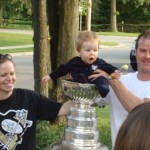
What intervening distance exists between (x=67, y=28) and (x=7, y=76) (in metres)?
3.51

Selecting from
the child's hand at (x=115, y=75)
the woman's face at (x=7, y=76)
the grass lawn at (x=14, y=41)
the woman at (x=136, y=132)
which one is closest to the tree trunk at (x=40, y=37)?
the woman's face at (x=7, y=76)

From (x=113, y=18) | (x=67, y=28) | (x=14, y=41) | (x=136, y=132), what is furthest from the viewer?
(x=113, y=18)

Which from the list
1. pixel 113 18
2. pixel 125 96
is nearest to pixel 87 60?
pixel 125 96

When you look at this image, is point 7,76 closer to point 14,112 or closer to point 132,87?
point 14,112

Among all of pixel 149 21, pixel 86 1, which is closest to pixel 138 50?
pixel 86 1

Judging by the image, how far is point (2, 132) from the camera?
2.83 metres

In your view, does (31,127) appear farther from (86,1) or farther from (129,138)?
(86,1)

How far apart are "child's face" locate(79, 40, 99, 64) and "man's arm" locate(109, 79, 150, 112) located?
19 cm

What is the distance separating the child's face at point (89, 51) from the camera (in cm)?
285

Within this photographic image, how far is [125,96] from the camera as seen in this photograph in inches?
108

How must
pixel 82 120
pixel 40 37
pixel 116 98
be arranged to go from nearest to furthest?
pixel 82 120 → pixel 116 98 → pixel 40 37

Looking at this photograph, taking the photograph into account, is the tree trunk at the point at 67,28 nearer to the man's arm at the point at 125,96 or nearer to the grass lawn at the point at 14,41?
the man's arm at the point at 125,96

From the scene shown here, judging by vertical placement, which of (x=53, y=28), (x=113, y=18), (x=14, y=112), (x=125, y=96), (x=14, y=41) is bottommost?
Answer: (x=14, y=41)

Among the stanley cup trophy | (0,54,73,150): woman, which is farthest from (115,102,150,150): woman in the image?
(0,54,73,150): woman
